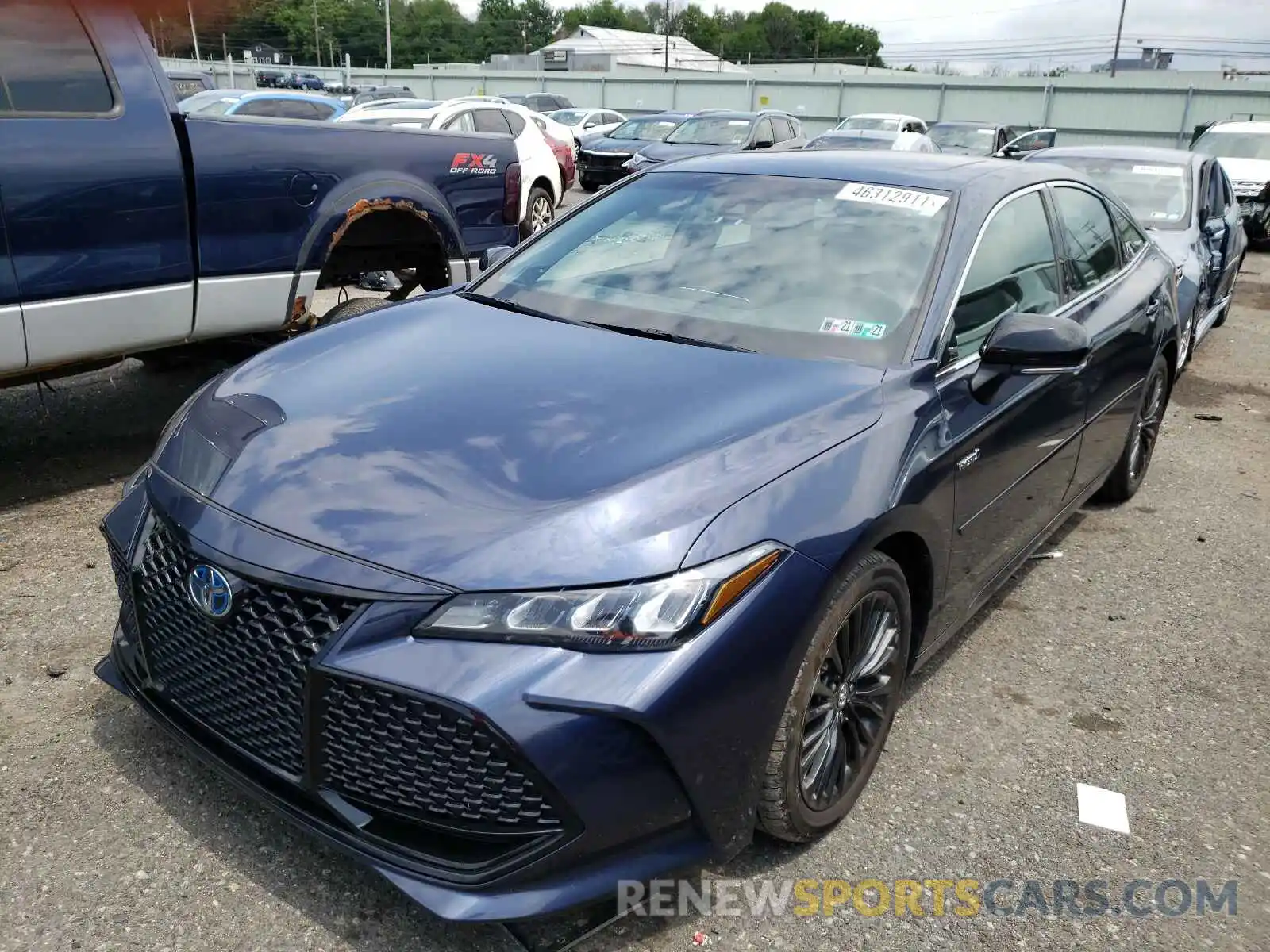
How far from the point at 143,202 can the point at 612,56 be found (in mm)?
75057

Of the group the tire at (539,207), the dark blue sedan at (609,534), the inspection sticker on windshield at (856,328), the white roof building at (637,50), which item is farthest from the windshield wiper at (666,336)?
the white roof building at (637,50)

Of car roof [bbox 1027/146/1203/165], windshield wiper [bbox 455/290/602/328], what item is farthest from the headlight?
car roof [bbox 1027/146/1203/165]

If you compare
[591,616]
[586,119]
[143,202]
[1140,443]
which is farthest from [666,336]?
[586,119]

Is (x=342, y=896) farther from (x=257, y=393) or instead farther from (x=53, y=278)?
(x=53, y=278)

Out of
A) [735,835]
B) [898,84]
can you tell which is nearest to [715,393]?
[735,835]

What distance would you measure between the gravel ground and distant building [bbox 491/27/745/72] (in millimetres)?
63778

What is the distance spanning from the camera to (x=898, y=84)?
34344 millimetres

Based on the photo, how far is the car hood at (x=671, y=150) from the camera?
17.1m

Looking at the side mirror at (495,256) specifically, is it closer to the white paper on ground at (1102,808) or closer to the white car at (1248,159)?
the white paper on ground at (1102,808)

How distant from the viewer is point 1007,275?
348 cm

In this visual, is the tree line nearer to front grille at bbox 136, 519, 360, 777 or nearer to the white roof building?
the white roof building

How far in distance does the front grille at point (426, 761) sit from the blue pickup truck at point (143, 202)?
9.05 feet

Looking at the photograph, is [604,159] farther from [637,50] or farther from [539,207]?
[637,50]

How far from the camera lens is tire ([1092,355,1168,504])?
4926mm
